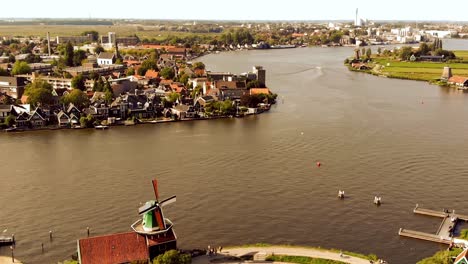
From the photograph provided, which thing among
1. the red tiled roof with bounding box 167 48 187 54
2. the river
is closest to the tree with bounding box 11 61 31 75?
the river

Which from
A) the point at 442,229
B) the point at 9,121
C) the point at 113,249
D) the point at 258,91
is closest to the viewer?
the point at 113,249

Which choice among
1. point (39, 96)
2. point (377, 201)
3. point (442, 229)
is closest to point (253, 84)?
point (39, 96)

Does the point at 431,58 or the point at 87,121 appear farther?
the point at 431,58

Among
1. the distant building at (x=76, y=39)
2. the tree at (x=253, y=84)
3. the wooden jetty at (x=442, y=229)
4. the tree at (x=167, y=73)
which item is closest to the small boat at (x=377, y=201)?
the wooden jetty at (x=442, y=229)

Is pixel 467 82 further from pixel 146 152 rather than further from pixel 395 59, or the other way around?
pixel 146 152

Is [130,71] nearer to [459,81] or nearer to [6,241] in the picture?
[459,81]

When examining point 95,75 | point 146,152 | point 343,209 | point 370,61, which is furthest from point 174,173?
point 370,61
